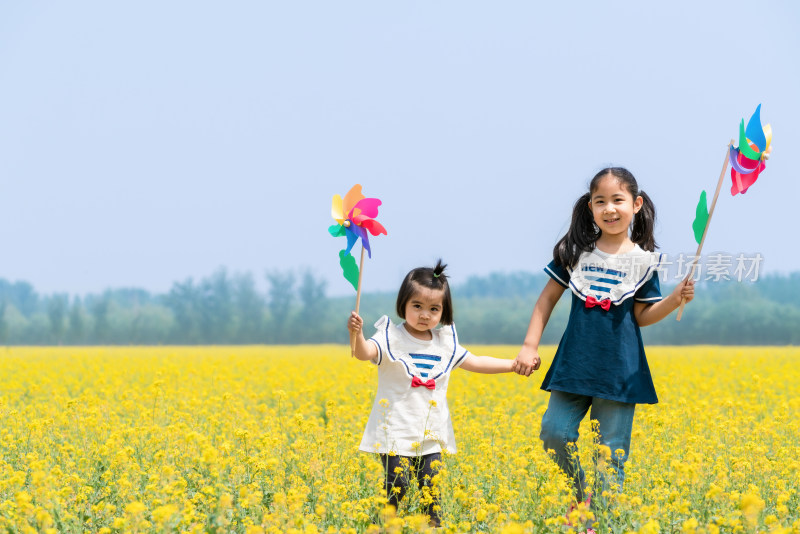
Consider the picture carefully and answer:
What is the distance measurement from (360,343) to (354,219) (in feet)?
2.12

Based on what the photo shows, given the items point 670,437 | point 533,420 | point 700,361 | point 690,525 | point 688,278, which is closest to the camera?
point 690,525

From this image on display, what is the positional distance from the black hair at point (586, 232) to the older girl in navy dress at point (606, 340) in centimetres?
5

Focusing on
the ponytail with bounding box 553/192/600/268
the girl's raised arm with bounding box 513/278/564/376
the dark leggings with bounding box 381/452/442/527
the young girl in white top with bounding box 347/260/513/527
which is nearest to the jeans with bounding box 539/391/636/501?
the girl's raised arm with bounding box 513/278/564/376

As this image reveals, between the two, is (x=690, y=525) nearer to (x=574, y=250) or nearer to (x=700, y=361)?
(x=574, y=250)

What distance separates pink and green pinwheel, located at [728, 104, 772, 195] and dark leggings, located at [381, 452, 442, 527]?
83.4 inches

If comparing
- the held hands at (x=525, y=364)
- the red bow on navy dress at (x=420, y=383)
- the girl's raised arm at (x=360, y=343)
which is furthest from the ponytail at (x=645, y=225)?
the girl's raised arm at (x=360, y=343)

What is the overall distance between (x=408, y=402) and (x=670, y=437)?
255 centimetres

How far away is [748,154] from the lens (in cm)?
442

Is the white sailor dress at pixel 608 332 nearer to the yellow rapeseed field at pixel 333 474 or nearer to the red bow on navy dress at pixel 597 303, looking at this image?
the red bow on navy dress at pixel 597 303

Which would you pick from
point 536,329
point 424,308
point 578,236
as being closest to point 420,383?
point 424,308

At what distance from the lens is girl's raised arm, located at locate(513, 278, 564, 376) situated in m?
4.42

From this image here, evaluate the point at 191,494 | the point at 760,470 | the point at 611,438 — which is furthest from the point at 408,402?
the point at 760,470

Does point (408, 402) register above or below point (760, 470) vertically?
above

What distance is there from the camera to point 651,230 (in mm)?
4664
